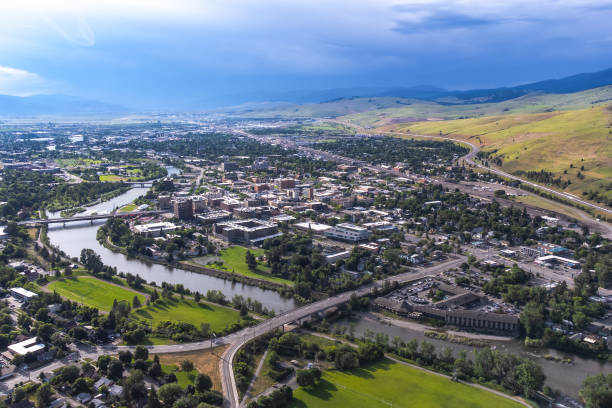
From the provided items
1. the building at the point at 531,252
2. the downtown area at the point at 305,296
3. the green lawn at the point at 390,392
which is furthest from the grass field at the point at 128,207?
the building at the point at 531,252

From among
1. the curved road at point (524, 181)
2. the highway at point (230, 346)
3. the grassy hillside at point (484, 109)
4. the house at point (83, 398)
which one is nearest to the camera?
the house at point (83, 398)

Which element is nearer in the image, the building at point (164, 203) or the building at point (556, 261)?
the building at point (556, 261)

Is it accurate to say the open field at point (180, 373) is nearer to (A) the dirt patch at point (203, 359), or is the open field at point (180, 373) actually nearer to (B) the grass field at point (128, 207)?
(A) the dirt patch at point (203, 359)

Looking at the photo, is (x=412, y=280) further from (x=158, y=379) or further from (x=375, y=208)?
(x=375, y=208)

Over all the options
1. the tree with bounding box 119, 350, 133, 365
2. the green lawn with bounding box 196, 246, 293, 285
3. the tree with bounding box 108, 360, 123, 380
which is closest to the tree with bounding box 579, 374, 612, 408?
the green lawn with bounding box 196, 246, 293, 285

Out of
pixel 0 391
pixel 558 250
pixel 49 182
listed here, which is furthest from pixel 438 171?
pixel 0 391

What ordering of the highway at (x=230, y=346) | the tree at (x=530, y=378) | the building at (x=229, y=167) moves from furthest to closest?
1. the building at (x=229, y=167)
2. the highway at (x=230, y=346)
3. the tree at (x=530, y=378)
